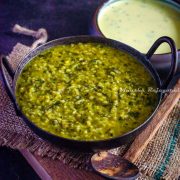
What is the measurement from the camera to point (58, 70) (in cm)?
155

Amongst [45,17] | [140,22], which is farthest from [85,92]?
[45,17]

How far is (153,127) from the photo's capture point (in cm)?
152

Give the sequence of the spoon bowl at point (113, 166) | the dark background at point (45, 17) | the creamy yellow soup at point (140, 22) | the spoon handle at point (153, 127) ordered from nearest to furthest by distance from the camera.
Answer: the spoon bowl at point (113, 166)
the spoon handle at point (153, 127)
the creamy yellow soup at point (140, 22)
the dark background at point (45, 17)

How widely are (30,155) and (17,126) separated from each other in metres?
0.15

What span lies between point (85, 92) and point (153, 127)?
310 mm

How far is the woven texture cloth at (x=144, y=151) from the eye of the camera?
1.41 meters

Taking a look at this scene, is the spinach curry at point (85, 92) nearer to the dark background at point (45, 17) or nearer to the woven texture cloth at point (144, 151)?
the woven texture cloth at point (144, 151)

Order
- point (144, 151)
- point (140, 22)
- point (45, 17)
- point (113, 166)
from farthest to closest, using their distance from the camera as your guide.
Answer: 1. point (45, 17)
2. point (140, 22)
3. point (144, 151)
4. point (113, 166)

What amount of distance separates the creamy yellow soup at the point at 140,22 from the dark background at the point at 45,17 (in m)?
0.13

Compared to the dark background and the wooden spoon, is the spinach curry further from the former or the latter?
the dark background

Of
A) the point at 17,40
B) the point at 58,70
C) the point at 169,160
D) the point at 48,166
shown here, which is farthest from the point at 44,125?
the point at 17,40

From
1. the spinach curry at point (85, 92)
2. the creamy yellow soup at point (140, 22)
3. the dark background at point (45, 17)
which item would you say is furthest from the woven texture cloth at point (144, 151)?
the dark background at point (45, 17)

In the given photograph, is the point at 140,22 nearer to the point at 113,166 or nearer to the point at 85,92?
the point at 85,92

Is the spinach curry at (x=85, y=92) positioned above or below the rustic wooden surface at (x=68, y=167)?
above
